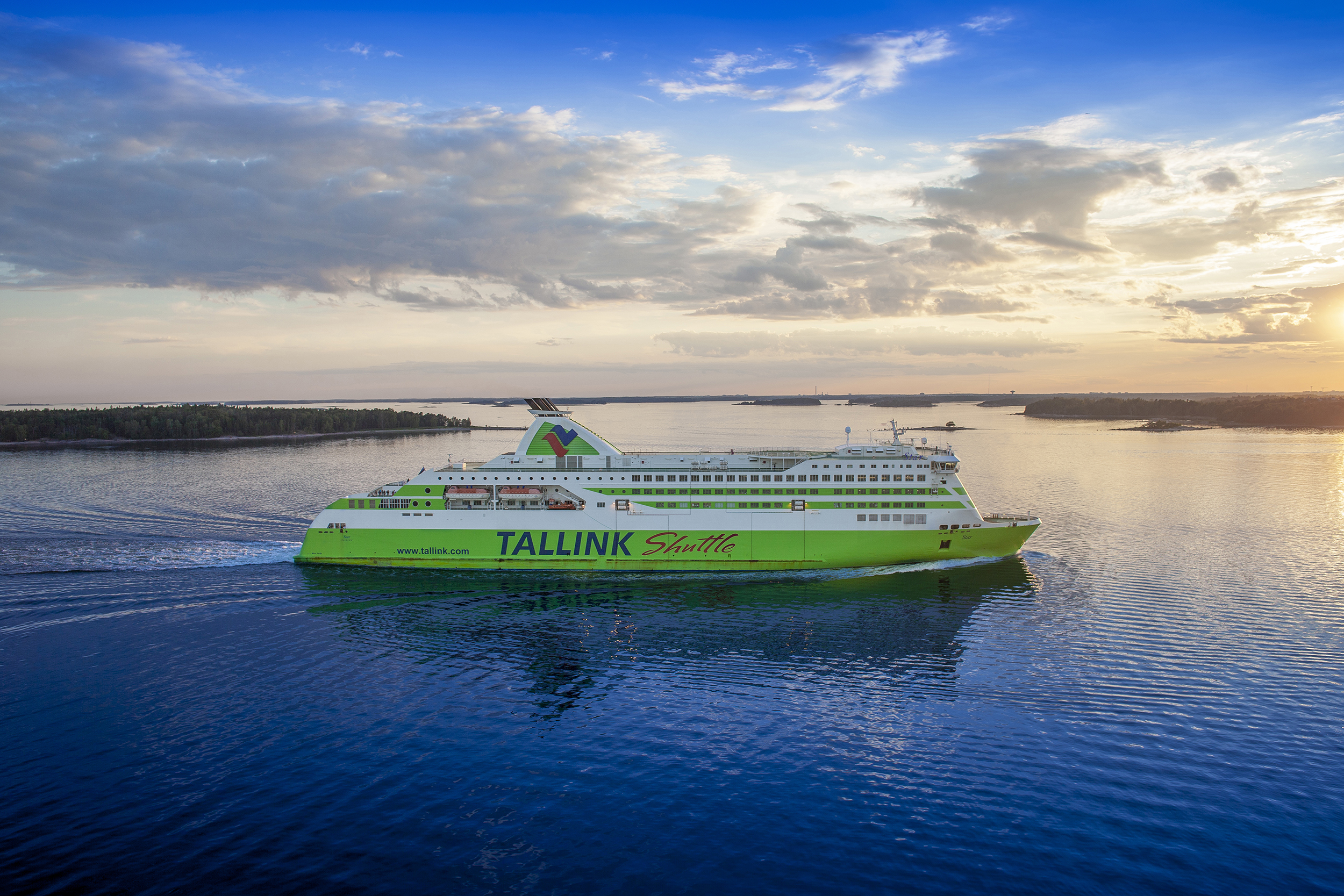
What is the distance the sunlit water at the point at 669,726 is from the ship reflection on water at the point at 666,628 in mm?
167

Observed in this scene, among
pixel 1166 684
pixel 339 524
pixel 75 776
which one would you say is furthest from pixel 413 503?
pixel 1166 684

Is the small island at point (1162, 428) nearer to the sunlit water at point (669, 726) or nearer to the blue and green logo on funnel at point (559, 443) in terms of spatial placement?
the sunlit water at point (669, 726)

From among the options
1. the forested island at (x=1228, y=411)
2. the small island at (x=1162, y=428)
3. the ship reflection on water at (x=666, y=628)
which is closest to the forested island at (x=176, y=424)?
the ship reflection on water at (x=666, y=628)

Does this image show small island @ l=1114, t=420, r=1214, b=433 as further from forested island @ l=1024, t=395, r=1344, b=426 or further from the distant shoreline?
the distant shoreline

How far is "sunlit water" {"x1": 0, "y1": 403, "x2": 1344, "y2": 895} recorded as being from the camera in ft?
45.9

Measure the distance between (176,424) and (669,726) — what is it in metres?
126

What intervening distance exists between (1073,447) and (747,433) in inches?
2155

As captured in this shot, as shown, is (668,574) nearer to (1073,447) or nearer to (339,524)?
(339,524)

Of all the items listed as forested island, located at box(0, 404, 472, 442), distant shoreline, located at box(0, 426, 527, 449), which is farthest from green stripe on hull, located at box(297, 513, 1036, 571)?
forested island, located at box(0, 404, 472, 442)

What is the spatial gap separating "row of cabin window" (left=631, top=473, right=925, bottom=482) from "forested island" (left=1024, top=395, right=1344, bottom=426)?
15768cm

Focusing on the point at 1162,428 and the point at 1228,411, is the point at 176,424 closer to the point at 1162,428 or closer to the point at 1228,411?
the point at 1162,428

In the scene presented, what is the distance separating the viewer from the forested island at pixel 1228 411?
147 metres

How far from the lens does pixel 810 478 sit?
115 ft

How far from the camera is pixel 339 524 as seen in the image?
116 ft
